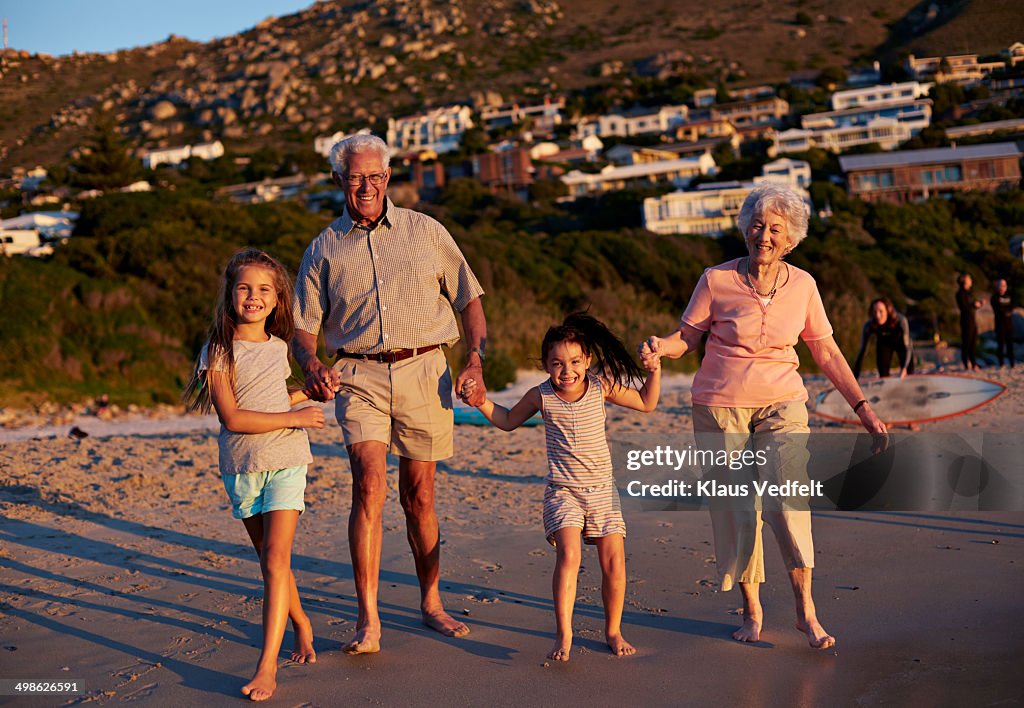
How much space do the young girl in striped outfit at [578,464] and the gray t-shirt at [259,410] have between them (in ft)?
2.38

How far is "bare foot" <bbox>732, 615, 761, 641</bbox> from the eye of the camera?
4.26m

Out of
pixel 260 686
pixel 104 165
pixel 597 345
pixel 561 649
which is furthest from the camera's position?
pixel 104 165

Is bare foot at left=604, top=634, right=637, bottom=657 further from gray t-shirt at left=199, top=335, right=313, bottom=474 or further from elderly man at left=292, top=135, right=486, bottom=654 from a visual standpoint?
gray t-shirt at left=199, top=335, right=313, bottom=474

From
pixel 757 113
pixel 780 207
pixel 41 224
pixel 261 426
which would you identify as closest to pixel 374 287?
pixel 261 426

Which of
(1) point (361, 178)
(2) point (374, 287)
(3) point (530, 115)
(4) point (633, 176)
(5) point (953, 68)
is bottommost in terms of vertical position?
(2) point (374, 287)

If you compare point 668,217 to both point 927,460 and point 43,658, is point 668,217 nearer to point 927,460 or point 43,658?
point 927,460

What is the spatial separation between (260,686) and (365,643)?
577 millimetres

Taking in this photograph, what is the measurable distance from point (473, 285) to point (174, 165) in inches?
3556

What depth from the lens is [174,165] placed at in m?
89.1

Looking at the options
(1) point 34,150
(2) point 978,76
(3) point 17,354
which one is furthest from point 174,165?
(3) point 17,354

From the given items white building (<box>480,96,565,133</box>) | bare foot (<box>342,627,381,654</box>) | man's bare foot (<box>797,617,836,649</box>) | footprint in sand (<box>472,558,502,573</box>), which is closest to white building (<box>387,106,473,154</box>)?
white building (<box>480,96,565,133</box>)

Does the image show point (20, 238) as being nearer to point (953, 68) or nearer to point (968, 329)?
point (968, 329)

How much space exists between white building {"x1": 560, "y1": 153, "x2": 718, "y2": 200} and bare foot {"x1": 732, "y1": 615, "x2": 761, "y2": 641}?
202 ft

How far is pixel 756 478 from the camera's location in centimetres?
422
